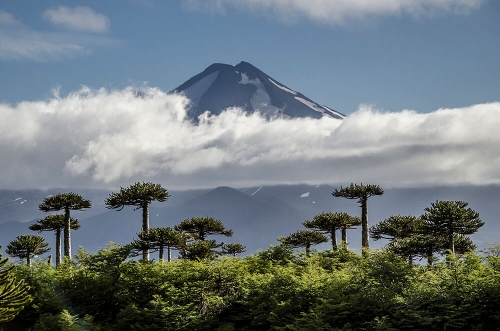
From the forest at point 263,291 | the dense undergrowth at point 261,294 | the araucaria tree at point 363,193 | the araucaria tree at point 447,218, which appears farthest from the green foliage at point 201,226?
the araucaria tree at point 447,218

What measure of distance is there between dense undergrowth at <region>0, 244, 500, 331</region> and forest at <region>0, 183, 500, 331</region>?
5cm

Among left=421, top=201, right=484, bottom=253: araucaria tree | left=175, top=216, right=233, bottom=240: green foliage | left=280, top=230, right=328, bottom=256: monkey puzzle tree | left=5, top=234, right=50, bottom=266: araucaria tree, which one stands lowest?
left=5, top=234, right=50, bottom=266: araucaria tree

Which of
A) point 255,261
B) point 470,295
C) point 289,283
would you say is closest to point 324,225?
point 255,261

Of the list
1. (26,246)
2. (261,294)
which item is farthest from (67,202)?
(261,294)

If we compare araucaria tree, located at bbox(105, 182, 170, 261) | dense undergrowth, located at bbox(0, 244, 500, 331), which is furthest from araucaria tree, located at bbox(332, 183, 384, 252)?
araucaria tree, located at bbox(105, 182, 170, 261)

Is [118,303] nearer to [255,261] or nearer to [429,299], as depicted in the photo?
[255,261]

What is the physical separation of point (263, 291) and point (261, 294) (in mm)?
215

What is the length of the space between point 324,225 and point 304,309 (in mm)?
22732

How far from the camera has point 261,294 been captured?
2369 centimetres

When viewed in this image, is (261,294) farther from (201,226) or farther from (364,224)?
(364,224)

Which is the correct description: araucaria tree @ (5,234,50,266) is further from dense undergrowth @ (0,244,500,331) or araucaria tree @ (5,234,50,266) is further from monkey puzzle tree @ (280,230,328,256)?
monkey puzzle tree @ (280,230,328,256)

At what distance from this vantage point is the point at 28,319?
25672mm

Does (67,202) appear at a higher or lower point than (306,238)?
higher

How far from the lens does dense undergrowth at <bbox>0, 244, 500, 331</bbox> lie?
18.7m
